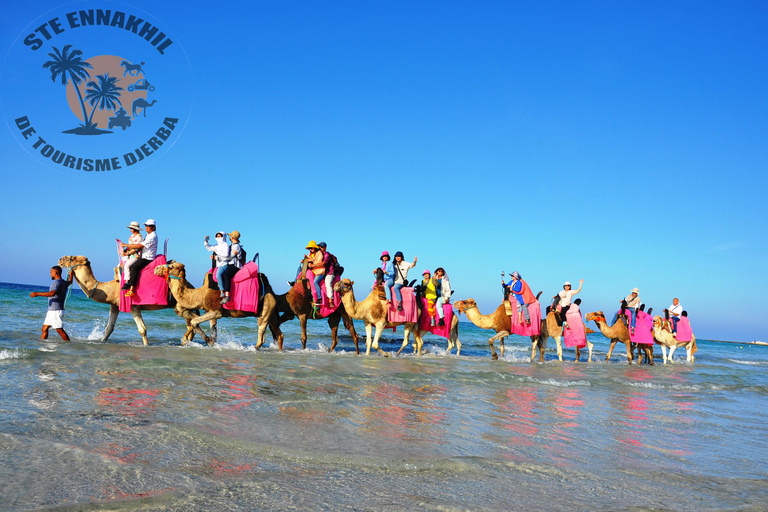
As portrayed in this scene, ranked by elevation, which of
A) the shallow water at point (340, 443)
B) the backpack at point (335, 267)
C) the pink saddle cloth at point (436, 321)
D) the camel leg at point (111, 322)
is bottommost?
the shallow water at point (340, 443)

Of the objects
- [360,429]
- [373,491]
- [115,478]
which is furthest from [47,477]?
[360,429]

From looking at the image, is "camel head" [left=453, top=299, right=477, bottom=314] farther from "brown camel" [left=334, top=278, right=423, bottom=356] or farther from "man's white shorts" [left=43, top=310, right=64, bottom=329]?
"man's white shorts" [left=43, top=310, right=64, bottom=329]

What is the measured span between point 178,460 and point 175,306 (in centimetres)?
1067

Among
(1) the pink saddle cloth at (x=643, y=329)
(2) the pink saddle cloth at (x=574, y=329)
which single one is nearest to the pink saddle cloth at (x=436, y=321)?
(2) the pink saddle cloth at (x=574, y=329)

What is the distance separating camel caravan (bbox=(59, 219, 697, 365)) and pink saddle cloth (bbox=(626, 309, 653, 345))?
0.05 meters

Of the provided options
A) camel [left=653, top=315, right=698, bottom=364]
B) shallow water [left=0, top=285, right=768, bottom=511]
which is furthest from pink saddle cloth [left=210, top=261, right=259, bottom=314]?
camel [left=653, top=315, right=698, bottom=364]

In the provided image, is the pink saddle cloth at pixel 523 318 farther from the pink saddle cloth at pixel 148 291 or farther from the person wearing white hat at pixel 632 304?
the pink saddle cloth at pixel 148 291

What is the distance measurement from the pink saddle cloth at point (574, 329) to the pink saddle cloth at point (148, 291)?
12909mm

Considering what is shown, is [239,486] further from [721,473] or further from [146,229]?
[146,229]

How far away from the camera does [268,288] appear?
1449cm

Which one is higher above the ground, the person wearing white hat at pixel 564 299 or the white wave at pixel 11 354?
the person wearing white hat at pixel 564 299

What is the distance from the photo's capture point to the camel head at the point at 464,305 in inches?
697

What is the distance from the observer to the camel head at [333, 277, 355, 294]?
15141 mm

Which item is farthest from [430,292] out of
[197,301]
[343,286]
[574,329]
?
[197,301]
